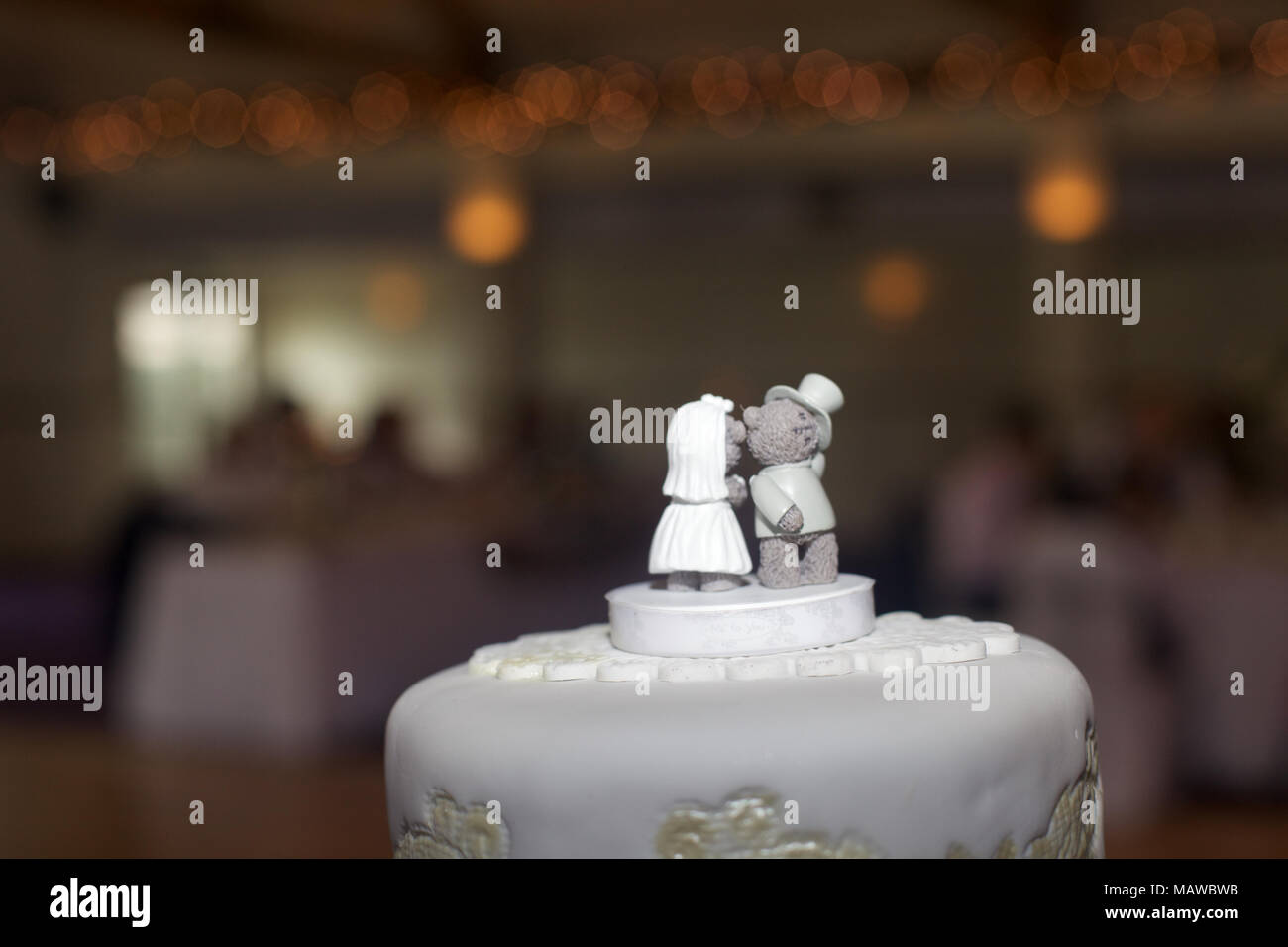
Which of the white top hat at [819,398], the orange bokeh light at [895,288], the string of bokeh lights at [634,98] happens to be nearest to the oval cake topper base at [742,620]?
the white top hat at [819,398]

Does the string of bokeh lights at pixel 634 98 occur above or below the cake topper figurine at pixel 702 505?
above

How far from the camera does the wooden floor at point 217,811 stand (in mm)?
3326

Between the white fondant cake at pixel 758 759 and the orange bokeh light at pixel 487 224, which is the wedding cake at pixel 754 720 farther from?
the orange bokeh light at pixel 487 224

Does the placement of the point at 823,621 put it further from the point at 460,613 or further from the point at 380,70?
the point at 380,70

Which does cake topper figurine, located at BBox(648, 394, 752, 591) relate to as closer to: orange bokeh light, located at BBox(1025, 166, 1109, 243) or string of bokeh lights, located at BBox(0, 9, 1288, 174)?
string of bokeh lights, located at BBox(0, 9, 1288, 174)

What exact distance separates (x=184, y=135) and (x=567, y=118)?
2.64m

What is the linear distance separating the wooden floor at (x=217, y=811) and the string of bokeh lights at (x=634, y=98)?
455cm

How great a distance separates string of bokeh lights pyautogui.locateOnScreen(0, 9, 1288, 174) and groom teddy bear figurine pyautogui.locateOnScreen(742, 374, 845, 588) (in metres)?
5.52

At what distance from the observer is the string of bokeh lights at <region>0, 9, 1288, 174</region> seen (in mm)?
6777

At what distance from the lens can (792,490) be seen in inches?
74.9

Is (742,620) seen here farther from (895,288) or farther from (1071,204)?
(895,288)

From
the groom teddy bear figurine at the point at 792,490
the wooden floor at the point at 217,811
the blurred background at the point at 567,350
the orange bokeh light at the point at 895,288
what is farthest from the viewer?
the orange bokeh light at the point at 895,288

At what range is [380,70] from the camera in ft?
25.2

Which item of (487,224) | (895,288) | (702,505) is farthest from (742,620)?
(487,224)
